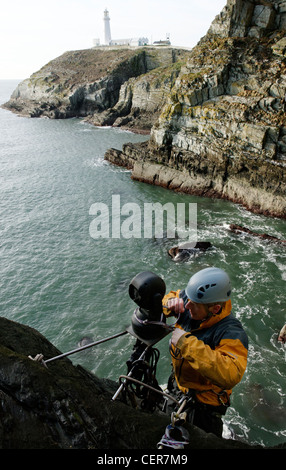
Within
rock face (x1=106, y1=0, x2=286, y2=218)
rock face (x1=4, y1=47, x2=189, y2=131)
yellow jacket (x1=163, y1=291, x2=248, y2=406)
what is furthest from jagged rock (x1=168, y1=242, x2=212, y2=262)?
rock face (x1=4, y1=47, x2=189, y2=131)

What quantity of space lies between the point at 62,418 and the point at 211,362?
1.84 meters

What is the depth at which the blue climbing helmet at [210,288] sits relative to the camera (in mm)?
3867

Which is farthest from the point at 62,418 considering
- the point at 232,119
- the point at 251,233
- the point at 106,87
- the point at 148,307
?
the point at 106,87

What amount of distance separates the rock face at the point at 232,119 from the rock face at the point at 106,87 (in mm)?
31769

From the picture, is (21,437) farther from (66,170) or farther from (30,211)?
(66,170)

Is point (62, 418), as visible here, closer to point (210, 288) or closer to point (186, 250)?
point (210, 288)

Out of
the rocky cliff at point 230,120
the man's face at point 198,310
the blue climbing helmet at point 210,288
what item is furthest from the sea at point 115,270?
the blue climbing helmet at point 210,288

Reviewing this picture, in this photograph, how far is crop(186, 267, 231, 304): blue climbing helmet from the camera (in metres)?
3.87

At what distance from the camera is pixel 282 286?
63.6 ft

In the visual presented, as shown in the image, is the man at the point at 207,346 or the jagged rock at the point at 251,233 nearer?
the man at the point at 207,346

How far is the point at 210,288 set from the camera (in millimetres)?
3863

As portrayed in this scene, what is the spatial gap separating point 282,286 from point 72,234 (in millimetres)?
17504

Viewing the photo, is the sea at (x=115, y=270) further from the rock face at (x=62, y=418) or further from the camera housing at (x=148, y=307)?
the camera housing at (x=148, y=307)

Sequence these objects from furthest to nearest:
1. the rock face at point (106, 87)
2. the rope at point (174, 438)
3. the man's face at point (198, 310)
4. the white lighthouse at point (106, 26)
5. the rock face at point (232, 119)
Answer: the white lighthouse at point (106, 26)
the rock face at point (106, 87)
the rock face at point (232, 119)
the man's face at point (198, 310)
the rope at point (174, 438)
